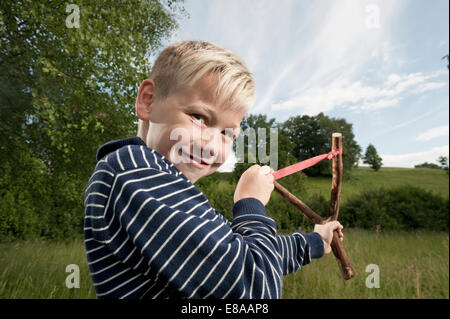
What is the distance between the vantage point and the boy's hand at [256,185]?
0.77 meters

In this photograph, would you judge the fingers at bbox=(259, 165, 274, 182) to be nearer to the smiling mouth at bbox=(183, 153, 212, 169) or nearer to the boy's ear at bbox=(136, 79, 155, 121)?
the smiling mouth at bbox=(183, 153, 212, 169)

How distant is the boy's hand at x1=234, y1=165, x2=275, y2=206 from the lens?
30.3 inches

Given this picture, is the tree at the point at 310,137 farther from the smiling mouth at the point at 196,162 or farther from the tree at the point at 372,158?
the smiling mouth at the point at 196,162

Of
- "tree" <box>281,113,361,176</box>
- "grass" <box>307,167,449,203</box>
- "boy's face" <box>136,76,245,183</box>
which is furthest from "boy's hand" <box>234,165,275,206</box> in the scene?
"grass" <box>307,167,449,203</box>

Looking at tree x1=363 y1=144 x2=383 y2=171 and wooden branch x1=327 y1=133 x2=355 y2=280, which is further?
tree x1=363 y1=144 x2=383 y2=171

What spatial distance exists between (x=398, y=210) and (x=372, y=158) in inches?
166

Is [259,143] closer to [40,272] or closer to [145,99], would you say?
[145,99]

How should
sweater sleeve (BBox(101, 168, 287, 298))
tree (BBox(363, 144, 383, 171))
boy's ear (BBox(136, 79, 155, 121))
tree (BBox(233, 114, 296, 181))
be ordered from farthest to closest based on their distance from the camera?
tree (BBox(363, 144, 383, 171))
tree (BBox(233, 114, 296, 181))
boy's ear (BBox(136, 79, 155, 121))
sweater sleeve (BBox(101, 168, 287, 298))

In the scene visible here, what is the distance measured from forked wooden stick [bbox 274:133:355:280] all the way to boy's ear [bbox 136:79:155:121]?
513mm

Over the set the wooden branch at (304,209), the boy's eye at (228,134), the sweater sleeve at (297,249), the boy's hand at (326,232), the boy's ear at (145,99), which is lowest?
the sweater sleeve at (297,249)

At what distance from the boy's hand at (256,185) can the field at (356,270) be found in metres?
0.88

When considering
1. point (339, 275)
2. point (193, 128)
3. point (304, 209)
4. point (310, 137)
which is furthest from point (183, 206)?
point (339, 275)

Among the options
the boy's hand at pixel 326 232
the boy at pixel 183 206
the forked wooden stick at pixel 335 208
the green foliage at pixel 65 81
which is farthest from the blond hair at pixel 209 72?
the green foliage at pixel 65 81
